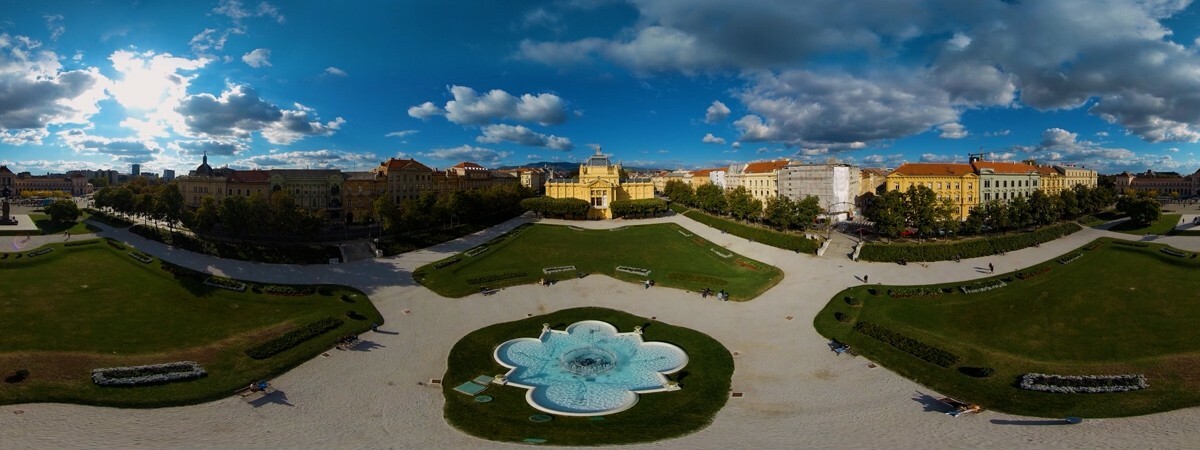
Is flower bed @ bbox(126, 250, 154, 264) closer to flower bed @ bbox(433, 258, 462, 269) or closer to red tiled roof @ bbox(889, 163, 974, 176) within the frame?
flower bed @ bbox(433, 258, 462, 269)

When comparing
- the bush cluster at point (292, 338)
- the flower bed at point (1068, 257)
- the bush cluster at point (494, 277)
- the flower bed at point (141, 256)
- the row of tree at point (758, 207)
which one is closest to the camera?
the bush cluster at point (292, 338)

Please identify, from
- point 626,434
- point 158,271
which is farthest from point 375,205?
point 626,434

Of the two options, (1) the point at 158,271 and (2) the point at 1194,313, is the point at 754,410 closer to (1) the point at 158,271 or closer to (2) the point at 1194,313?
(2) the point at 1194,313

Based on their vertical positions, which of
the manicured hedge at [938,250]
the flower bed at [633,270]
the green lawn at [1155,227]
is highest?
the green lawn at [1155,227]

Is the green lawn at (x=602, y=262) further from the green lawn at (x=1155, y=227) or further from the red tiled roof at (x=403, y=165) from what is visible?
the green lawn at (x=1155, y=227)

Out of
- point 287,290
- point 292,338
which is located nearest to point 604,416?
point 292,338

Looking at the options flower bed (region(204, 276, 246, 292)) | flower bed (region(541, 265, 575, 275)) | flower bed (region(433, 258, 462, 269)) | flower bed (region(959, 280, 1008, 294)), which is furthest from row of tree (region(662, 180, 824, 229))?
flower bed (region(204, 276, 246, 292))

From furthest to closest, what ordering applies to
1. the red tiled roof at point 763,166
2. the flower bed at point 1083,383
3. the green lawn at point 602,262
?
the red tiled roof at point 763,166 < the green lawn at point 602,262 < the flower bed at point 1083,383

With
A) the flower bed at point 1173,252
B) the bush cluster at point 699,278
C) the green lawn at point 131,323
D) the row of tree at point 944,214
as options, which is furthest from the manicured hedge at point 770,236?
the green lawn at point 131,323
